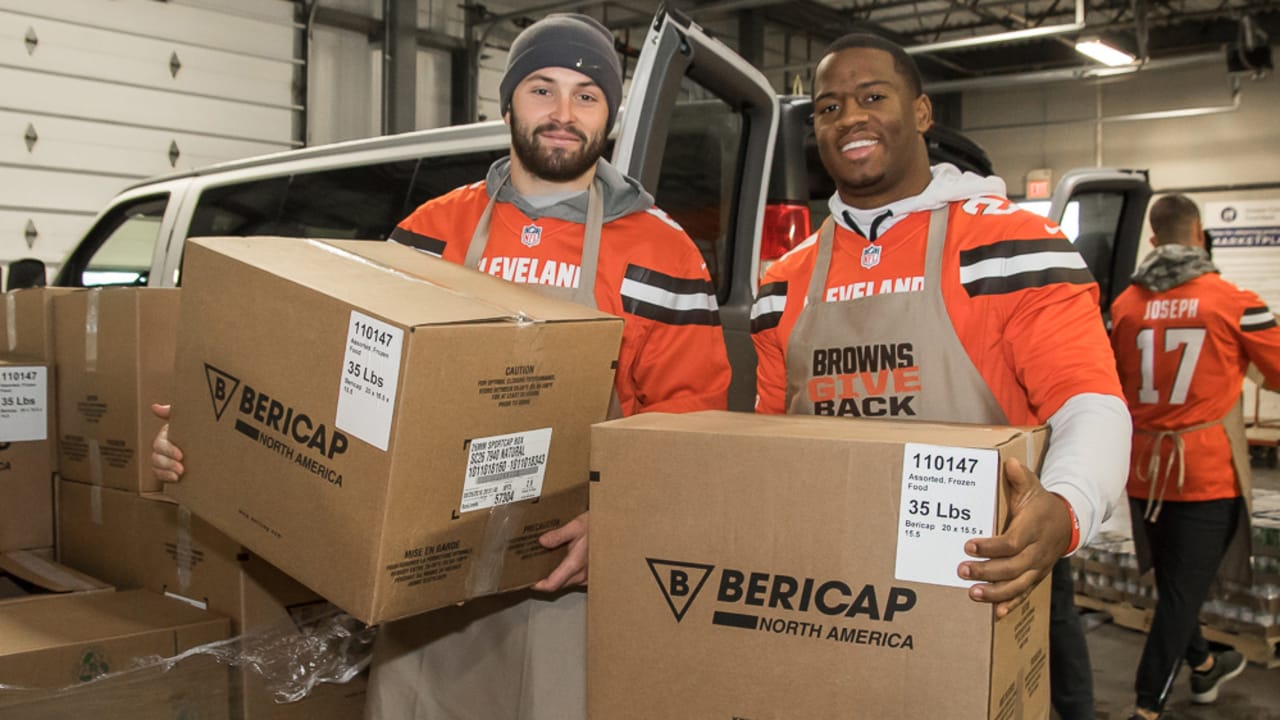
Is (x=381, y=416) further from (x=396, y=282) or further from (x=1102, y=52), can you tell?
(x=1102, y=52)

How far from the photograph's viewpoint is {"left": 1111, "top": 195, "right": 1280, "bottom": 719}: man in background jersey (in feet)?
12.0

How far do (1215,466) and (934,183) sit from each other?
239cm

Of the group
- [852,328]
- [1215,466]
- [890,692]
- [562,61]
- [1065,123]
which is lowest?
[1215,466]

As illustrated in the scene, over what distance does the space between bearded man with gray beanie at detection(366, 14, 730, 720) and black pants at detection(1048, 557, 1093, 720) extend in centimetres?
92

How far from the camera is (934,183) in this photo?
183 cm

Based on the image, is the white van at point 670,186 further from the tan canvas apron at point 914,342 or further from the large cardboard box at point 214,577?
the large cardboard box at point 214,577

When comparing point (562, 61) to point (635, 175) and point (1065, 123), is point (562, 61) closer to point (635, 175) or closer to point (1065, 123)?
point (635, 175)

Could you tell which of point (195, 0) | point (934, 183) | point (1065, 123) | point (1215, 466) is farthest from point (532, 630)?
point (1065, 123)

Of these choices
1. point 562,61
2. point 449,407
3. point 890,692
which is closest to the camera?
A: point 890,692

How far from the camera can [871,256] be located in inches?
72.6

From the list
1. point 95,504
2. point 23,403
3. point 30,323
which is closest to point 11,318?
point 30,323

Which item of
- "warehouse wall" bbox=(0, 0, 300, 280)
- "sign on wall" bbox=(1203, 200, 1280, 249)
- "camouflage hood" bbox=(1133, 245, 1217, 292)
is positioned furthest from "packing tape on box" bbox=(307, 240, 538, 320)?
"sign on wall" bbox=(1203, 200, 1280, 249)

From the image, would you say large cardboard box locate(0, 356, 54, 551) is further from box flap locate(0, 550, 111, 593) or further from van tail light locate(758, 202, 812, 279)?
van tail light locate(758, 202, 812, 279)

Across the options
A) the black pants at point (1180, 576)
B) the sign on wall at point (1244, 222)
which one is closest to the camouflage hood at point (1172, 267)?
the black pants at point (1180, 576)
